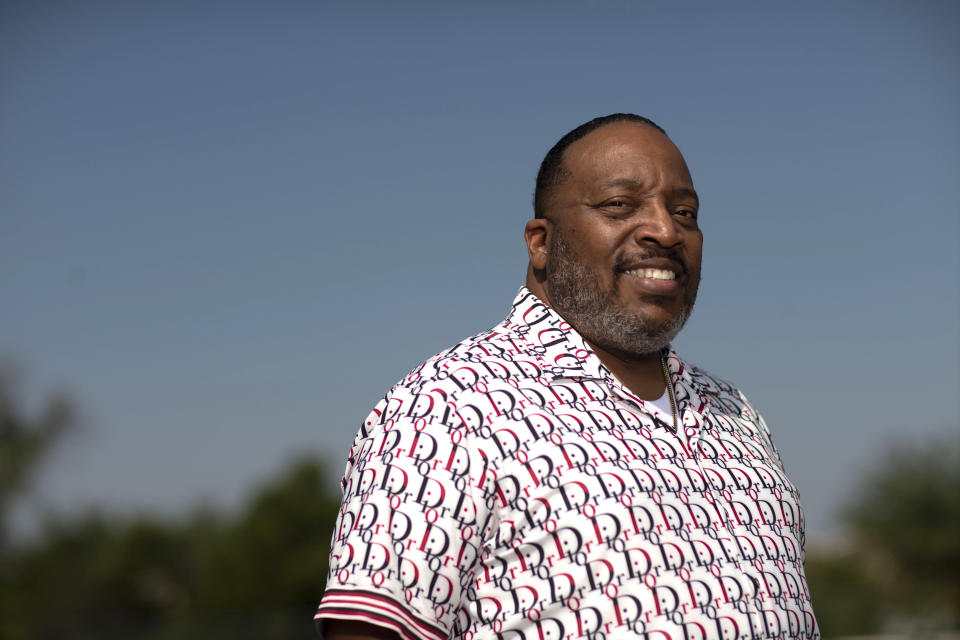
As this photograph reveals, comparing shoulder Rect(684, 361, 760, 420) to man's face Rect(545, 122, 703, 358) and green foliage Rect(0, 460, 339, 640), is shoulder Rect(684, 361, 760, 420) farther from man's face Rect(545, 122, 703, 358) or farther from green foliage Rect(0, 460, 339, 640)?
green foliage Rect(0, 460, 339, 640)

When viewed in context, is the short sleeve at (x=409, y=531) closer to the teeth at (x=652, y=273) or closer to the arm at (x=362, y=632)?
the arm at (x=362, y=632)

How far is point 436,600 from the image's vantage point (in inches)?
86.1

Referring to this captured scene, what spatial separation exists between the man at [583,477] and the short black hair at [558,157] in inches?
0.7

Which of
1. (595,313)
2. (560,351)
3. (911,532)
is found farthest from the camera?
(911,532)

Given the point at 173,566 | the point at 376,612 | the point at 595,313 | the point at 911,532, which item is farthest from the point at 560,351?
the point at 173,566

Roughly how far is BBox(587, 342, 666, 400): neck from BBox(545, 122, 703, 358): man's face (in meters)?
0.02

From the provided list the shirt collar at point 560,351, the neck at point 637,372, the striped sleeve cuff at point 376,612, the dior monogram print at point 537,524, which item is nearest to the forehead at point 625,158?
the shirt collar at point 560,351

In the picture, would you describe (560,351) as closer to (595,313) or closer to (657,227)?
(595,313)

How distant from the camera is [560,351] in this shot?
2.71m

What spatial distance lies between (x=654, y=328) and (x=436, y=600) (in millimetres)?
1058

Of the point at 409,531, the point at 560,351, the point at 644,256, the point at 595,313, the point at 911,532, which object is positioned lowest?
the point at 409,531

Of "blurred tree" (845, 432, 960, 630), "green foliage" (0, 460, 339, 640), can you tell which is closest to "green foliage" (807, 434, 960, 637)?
"blurred tree" (845, 432, 960, 630)

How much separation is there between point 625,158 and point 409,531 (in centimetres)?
127

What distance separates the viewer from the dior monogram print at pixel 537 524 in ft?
7.20
